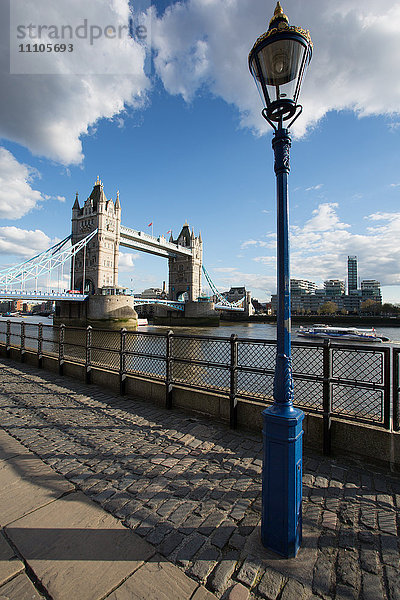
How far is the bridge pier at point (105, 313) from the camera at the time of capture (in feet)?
159

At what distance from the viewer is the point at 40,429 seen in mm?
4016

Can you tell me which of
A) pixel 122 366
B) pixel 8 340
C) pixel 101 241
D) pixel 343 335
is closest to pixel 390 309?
pixel 343 335

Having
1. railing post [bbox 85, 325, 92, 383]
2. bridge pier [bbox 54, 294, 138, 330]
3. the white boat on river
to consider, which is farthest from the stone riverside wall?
bridge pier [bbox 54, 294, 138, 330]

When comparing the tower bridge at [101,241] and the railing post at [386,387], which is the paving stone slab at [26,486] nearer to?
the railing post at [386,387]

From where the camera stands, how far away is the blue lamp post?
6.56 ft

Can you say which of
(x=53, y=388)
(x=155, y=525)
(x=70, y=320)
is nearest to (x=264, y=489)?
(x=155, y=525)

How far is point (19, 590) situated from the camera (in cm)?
169

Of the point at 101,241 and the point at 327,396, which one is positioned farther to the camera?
the point at 101,241

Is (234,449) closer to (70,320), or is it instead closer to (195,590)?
(195,590)

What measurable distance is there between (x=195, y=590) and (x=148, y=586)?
0.88ft

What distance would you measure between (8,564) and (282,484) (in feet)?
5.81

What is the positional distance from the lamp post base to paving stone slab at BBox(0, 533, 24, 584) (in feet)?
5.08

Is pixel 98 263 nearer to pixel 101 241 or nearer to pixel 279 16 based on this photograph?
pixel 101 241

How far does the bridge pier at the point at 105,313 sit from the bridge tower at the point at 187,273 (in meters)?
40.2
